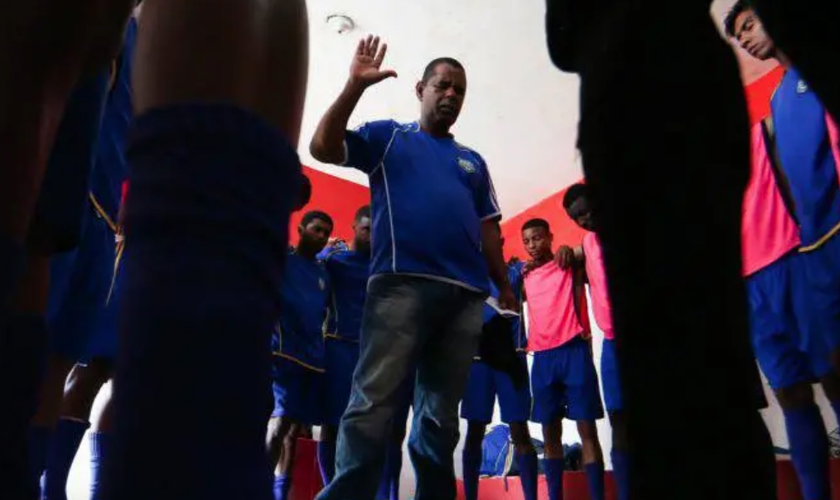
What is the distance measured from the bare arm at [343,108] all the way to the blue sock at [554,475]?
184 cm

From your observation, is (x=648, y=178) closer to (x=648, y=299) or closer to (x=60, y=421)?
(x=648, y=299)

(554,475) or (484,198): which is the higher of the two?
(484,198)

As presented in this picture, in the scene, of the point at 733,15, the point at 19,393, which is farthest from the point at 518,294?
the point at 19,393

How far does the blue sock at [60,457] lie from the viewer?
1.38 m

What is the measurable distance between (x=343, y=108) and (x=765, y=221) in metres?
1.22

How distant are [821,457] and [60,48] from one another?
199 centimetres

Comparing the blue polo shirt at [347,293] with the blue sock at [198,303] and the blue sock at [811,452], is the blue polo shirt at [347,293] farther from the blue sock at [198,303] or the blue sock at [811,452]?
the blue sock at [198,303]

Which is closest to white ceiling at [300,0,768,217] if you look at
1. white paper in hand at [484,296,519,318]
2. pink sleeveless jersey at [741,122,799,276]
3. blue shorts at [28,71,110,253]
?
pink sleeveless jersey at [741,122,799,276]

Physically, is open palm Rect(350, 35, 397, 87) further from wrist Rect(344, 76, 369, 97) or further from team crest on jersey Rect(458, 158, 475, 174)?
team crest on jersey Rect(458, 158, 475, 174)

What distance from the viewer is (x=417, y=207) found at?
5.61ft

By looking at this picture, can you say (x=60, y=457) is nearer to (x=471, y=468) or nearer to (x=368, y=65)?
(x=368, y=65)

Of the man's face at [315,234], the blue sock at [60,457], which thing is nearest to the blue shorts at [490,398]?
the man's face at [315,234]

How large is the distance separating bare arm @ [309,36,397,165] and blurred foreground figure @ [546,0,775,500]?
133cm

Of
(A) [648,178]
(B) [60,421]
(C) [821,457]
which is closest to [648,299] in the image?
(A) [648,178]
